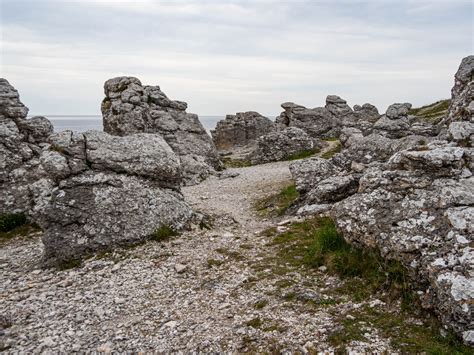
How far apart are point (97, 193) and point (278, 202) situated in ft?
33.6

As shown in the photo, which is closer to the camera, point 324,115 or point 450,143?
point 450,143

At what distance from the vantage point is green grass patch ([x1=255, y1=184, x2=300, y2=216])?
→ 20.8 m

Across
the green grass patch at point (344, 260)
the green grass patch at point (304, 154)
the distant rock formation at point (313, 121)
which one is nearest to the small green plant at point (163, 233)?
the green grass patch at point (344, 260)

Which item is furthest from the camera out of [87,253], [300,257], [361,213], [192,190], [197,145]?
[197,145]

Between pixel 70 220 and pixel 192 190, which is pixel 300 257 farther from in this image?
pixel 192 190

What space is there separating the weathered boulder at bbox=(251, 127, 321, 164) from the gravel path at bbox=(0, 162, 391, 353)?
2436 cm

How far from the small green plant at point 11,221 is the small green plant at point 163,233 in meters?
8.02

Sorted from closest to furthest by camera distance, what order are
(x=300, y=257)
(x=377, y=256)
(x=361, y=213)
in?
(x=377, y=256)
(x=361, y=213)
(x=300, y=257)

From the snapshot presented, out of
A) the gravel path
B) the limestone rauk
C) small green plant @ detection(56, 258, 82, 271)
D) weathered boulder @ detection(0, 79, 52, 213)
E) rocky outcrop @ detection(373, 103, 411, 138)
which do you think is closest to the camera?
the gravel path

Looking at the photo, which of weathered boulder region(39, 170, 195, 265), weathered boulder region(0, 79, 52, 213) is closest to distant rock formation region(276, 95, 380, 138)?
weathered boulder region(0, 79, 52, 213)

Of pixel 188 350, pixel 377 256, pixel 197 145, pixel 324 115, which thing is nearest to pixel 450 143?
pixel 377 256

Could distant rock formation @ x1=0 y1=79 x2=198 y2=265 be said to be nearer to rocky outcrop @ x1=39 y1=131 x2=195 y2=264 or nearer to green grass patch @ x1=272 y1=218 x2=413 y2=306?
rocky outcrop @ x1=39 y1=131 x2=195 y2=264

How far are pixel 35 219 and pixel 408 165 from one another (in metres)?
16.6

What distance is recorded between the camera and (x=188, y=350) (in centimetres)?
890
